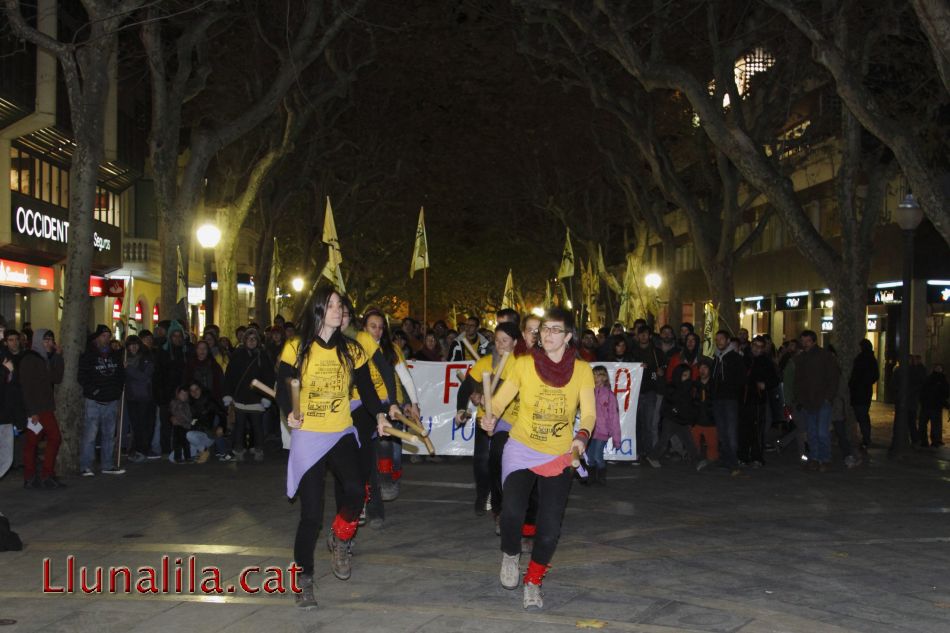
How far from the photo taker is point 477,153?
4388 centimetres

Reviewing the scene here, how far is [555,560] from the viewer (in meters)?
9.23

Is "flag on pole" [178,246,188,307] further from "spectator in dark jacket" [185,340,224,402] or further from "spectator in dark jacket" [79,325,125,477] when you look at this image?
"spectator in dark jacket" [79,325,125,477]

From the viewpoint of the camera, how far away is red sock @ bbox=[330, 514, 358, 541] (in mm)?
8125

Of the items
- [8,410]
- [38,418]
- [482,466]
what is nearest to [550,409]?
[482,466]

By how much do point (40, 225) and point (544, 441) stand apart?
2607 cm

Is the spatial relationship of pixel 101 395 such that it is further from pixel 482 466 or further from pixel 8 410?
pixel 482 466

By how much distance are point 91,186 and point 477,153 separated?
29.2 meters

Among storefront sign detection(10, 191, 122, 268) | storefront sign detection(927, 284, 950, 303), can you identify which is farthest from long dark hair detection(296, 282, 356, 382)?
storefront sign detection(927, 284, 950, 303)

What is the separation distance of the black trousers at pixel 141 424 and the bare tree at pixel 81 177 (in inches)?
66.4

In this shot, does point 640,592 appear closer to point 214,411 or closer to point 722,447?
point 722,447

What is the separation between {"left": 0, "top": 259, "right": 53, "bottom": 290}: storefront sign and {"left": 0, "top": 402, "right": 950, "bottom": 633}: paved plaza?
1650cm

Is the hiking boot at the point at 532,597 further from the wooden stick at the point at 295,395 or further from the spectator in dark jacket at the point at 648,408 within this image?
the spectator in dark jacket at the point at 648,408

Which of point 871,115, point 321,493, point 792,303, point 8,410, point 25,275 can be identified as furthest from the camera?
point 792,303

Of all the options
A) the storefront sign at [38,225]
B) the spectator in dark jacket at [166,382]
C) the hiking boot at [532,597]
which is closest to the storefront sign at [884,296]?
the storefront sign at [38,225]
